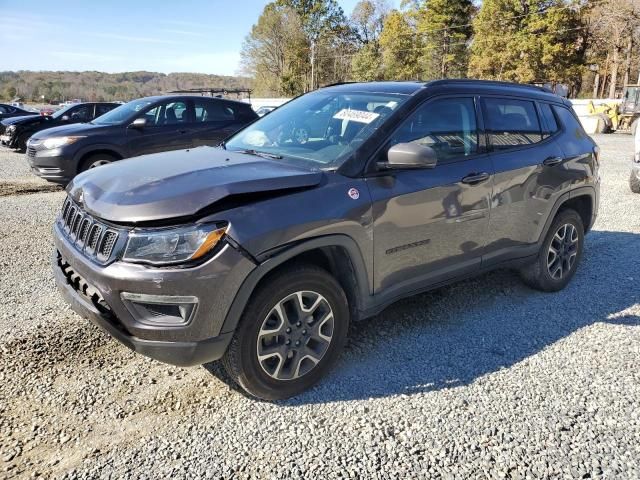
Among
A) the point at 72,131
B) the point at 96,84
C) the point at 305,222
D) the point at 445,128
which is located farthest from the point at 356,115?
the point at 96,84

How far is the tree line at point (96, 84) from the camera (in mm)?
75875

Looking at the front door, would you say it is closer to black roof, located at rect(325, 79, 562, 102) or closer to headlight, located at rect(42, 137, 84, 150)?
black roof, located at rect(325, 79, 562, 102)

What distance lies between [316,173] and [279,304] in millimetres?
788

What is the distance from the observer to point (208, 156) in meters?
3.45

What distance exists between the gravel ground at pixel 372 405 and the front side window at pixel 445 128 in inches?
53.6

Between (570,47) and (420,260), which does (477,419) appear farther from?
(570,47)

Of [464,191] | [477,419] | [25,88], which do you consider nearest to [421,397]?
[477,419]

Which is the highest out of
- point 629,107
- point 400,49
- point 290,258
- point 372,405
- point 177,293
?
point 400,49

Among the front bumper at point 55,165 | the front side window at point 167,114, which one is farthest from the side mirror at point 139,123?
the front bumper at point 55,165

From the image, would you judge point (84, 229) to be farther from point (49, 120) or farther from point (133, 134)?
point (49, 120)

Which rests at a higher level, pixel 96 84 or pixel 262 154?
pixel 96 84

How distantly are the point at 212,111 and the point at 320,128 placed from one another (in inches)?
262

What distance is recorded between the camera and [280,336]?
2883mm

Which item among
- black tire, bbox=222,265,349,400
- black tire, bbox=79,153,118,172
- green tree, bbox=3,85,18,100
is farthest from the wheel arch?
green tree, bbox=3,85,18,100
